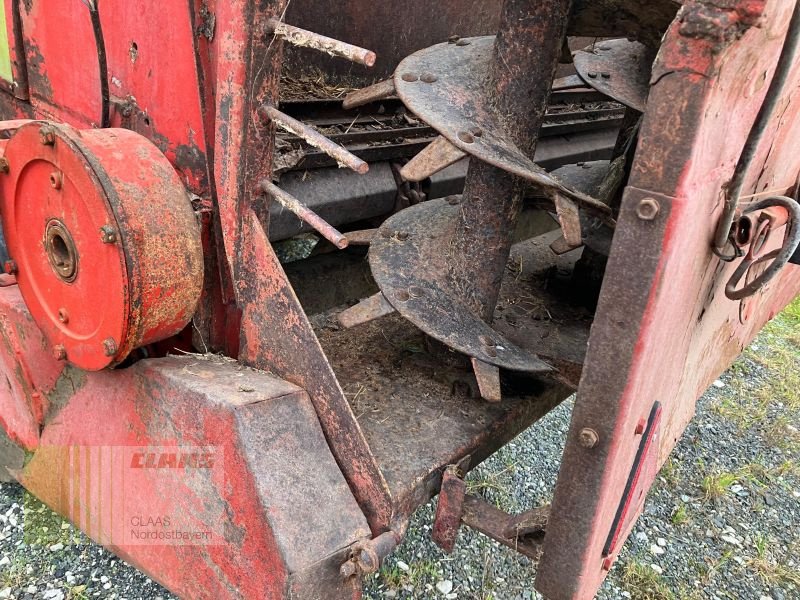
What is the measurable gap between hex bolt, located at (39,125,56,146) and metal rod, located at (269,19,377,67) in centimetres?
54

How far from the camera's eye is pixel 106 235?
4.62 ft

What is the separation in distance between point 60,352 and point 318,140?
34.5 inches

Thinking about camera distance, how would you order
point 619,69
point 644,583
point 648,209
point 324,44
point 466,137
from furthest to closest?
point 644,583 < point 619,69 < point 466,137 < point 324,44 < point 648,209

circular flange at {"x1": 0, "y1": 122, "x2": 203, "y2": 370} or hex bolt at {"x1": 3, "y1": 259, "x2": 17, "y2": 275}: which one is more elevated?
circular flange at {"x1": 0, "y1": 122, "x2": 203, "y2": 370}

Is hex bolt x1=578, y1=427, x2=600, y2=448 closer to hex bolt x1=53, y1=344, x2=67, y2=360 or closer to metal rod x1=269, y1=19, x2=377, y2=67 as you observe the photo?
metal rod x1=269, y1=19, x2=377, y2=67

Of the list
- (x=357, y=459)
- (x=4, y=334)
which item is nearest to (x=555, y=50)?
(x=357, y=459)

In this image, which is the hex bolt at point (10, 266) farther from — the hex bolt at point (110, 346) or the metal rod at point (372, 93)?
the metal rod at point (372, 93)

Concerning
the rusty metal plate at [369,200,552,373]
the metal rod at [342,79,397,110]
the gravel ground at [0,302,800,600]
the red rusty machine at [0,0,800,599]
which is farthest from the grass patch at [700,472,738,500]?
→ the metal rod at [342,79,397,110]

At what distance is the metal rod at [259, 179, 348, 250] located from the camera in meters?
1.33

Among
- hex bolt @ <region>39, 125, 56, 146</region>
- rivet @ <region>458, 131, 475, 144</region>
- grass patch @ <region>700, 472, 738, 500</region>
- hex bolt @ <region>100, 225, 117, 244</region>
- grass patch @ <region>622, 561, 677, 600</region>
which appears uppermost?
rivet @ <region>458, 131, 475, 144</region>

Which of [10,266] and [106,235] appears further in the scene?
[10,266]

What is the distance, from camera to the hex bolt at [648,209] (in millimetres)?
1036

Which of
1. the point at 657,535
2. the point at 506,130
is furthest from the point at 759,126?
the point at 657,535

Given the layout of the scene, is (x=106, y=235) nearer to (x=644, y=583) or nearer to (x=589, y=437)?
(x=589, y=437)
